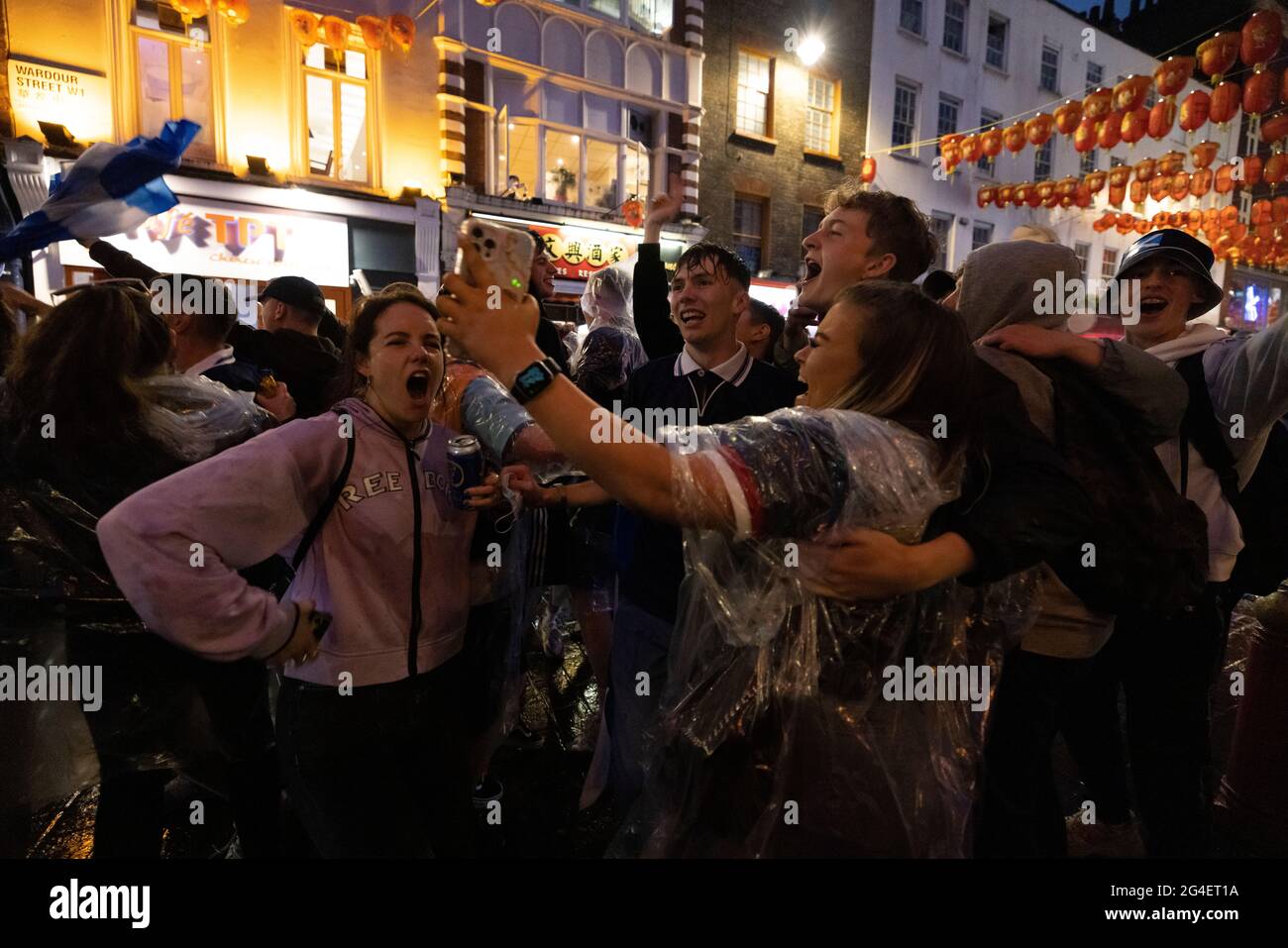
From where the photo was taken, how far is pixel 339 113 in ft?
37.8

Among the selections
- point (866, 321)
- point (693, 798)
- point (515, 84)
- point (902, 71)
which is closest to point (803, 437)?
point (866, 321)

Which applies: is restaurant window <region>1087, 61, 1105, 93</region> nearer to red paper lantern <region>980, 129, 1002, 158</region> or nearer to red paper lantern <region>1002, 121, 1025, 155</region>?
red paper lantern <region>980, 129, 1002, 158</region>

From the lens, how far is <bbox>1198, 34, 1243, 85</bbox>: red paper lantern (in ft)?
27.3

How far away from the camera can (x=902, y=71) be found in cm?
1720

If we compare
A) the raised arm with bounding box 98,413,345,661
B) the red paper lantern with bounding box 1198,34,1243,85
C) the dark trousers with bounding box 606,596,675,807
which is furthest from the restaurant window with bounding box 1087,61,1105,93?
the raised arm with bounding box 98,413,345,661

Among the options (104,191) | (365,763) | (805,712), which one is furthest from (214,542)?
(104,191)

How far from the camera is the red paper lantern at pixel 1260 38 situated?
25.7 ft

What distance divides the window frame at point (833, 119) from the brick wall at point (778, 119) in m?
0.06

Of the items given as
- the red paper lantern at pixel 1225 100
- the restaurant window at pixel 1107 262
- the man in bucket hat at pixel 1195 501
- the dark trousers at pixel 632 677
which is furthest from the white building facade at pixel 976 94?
the dark trousers at pixel 632 677

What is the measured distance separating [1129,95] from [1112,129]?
2.05ft

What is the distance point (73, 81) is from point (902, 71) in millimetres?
17625

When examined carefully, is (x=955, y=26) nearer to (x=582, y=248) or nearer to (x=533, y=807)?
(x=582, y=248)

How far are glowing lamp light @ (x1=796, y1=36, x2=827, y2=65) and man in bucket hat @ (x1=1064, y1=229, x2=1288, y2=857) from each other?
50.5 ft
